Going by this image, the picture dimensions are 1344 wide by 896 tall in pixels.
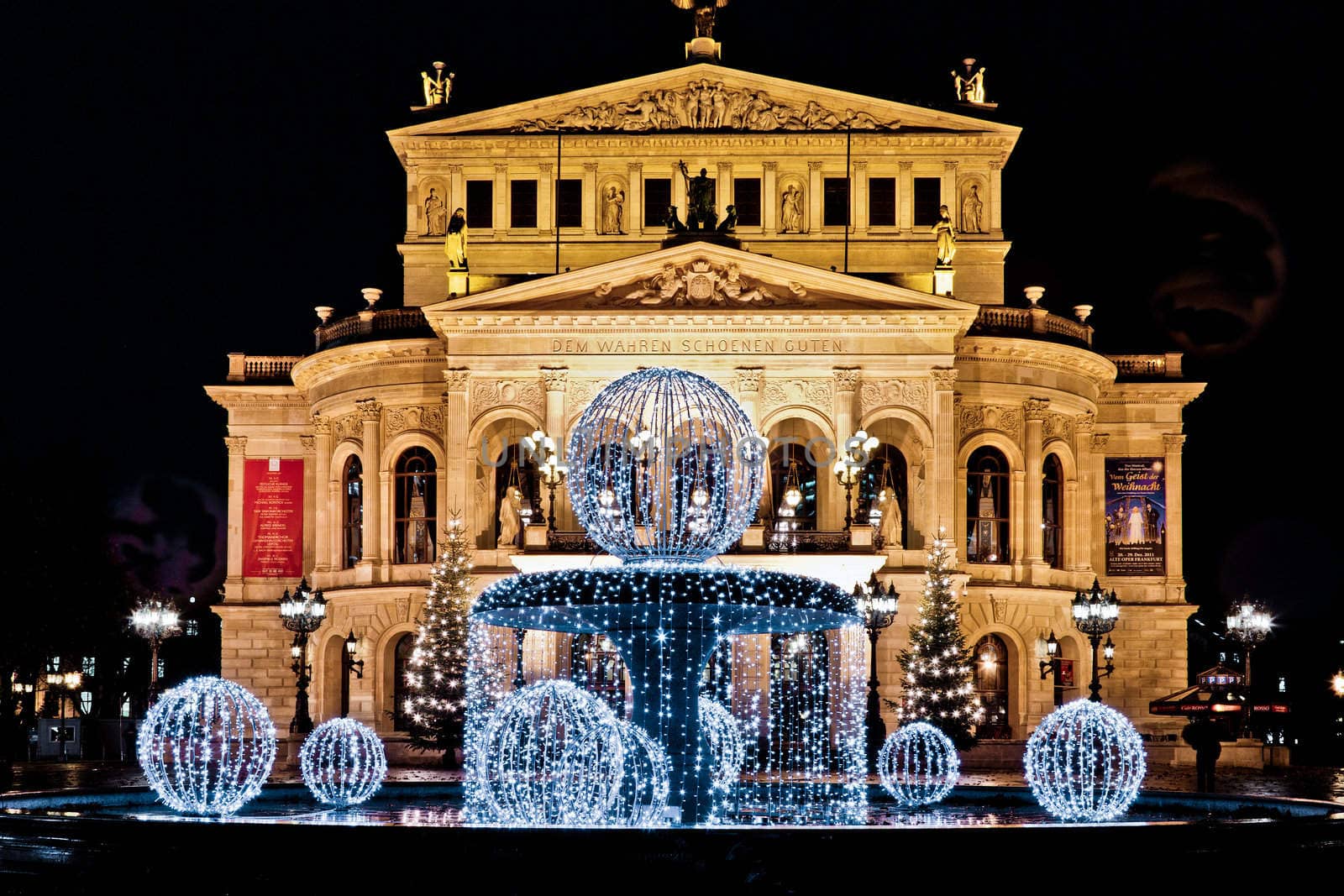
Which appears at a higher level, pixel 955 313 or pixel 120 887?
pixel 955 313

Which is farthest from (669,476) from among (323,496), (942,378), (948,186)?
(948,186)

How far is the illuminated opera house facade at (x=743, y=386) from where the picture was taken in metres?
46.1

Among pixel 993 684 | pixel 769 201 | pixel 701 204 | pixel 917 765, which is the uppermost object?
pixel 769 201

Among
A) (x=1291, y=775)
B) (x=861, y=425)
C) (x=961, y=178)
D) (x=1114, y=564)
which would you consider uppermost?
(x=961, y=178)

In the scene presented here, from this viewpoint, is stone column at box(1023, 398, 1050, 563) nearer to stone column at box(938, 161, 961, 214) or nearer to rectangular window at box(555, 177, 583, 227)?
stone column at box(938, 161, 961, 214)

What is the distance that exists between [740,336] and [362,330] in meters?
10.3

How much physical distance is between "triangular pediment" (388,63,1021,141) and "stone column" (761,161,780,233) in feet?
3.46

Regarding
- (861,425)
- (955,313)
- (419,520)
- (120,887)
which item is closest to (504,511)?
(419,520)

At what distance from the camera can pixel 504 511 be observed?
4597cm

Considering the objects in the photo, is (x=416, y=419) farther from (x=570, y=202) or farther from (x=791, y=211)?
(x=791, y=211)

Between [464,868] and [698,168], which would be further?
[698,168]

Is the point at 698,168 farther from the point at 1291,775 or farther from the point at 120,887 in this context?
the point at 120,887

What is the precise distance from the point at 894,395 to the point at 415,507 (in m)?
12.5

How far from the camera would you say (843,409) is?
46.1m
